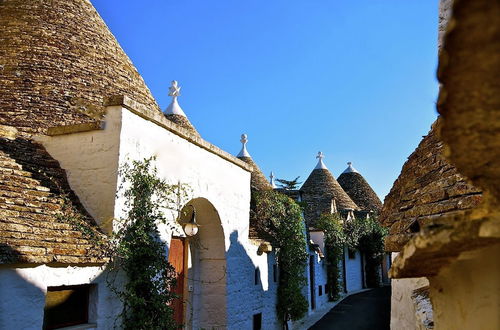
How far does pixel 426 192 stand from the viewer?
159 inches

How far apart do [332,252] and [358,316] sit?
545 cm

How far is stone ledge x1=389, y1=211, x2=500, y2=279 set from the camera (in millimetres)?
1351

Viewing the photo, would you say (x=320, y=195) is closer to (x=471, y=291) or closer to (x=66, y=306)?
(x=66, y=306)

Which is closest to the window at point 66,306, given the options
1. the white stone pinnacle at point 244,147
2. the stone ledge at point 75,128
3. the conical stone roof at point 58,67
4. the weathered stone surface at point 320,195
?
the stone ledge at point 75,128

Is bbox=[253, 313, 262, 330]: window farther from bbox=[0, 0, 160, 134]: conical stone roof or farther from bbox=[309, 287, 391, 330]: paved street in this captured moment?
bbox=[0, 0, 160, 134]: conical stone roof

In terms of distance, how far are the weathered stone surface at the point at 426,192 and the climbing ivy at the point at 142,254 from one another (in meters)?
3.27

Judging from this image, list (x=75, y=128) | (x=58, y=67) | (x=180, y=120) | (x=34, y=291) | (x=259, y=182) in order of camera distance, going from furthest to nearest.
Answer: (x=259, y=182) → (x=180, y=120) → (x=58, y=67) → (x=75, y=128) → (x=34, y=291)

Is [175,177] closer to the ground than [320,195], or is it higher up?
closer to the ground

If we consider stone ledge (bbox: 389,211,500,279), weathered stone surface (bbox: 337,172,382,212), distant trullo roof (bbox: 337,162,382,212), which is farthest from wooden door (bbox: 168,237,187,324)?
distant trullo roof (bbox: 337,162,382,212)

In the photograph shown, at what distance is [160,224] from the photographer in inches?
241

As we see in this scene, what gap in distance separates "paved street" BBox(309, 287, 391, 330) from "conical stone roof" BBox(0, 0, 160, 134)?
29.6ft

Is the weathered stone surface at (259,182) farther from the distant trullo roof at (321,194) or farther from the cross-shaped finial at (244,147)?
the distant trullo roof at (321,194)

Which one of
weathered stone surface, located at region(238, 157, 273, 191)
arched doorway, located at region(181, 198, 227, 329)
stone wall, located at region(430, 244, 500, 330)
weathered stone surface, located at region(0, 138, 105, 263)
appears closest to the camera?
stone wall, located at region(430, 244, 500, 330)

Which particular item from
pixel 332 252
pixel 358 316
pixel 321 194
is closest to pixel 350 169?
pixel 321 194
